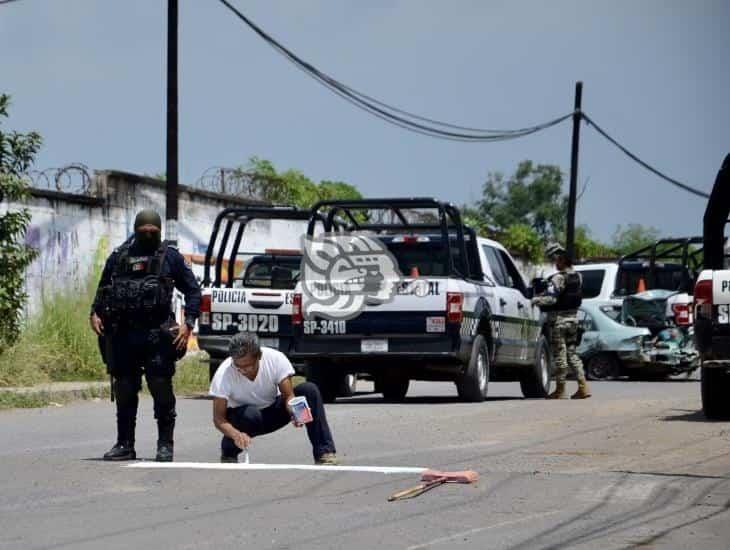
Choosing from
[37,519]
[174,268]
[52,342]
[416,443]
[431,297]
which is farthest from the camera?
[52,342]

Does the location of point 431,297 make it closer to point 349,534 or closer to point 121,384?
point 121,384

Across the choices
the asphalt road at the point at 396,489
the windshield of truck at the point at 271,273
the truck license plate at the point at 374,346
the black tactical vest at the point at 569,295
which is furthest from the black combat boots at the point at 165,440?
the windshield of truck at the point at 271,273

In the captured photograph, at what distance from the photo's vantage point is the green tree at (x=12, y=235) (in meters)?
20.7

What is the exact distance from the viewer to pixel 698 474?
1012 cm

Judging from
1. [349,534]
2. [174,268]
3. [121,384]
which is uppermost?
[174,268]

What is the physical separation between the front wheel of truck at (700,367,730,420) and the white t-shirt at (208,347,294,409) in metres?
5.00

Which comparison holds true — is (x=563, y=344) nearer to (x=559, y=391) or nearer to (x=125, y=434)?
(x=559, y=391)

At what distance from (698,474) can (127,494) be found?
3.64 metres

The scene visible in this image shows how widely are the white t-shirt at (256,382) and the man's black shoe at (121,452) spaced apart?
2.94 feet

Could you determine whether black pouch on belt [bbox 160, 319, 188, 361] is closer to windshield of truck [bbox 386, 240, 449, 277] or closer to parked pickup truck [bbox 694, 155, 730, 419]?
parked pickup truck [bbox 694, 155, 730, 419]

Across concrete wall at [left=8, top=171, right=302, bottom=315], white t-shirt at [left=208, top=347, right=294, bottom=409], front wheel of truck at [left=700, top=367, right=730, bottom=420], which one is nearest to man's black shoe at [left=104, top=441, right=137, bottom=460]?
white t-shirt at [left=208, top=347, right=294, bottom=409]

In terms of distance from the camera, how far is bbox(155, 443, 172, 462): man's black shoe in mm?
11227

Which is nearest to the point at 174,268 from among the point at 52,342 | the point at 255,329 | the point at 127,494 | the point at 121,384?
the point at 121,384

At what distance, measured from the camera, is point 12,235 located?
21078 millimetres
